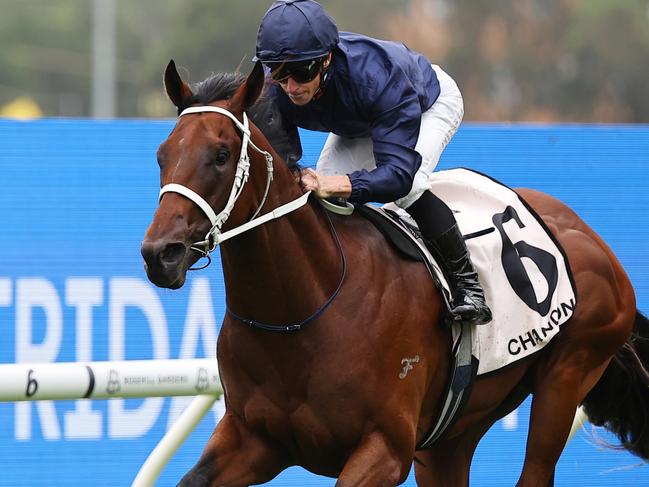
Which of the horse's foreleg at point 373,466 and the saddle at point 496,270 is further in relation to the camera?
the saddle at point 496,270

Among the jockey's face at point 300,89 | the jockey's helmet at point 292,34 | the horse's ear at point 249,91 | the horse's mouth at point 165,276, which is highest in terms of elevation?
the jockey's helmet at point 292,34

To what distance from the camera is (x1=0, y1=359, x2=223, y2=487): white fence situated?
166 inches

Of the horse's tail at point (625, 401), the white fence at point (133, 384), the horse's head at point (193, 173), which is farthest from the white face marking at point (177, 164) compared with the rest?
the horse's tail at point (625, 401)

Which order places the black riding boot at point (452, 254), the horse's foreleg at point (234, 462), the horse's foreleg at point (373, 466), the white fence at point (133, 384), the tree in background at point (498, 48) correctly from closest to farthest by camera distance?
the horse's foreleg at point (373, 466) → the horse's foreleg at point (234, 462) → the black riding boot at point (452, 254) → the white fence at point (133, 384) → the tree in background at point (498, 48)

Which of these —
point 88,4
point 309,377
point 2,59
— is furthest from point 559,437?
point 88,4

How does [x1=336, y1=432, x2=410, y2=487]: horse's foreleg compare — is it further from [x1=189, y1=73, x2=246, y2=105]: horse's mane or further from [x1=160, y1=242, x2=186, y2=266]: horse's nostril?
[x1=189, y1=73, x2=246, y2=105]: horse's mane

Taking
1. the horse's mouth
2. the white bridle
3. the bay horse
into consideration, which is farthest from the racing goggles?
the horse's mouth

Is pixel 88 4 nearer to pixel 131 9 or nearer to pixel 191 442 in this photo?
pixel 131 9

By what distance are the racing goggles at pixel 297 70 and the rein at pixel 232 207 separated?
0.79ft

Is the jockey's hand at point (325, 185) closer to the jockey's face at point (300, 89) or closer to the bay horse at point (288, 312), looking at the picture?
the bay horse at point (288, 312)

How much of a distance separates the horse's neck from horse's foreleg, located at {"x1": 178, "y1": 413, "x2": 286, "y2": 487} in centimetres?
38

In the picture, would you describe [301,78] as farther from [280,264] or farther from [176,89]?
[280,264]

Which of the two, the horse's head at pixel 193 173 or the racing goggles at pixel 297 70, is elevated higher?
the racing goggles at pixel 297 70

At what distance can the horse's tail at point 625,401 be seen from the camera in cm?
492
